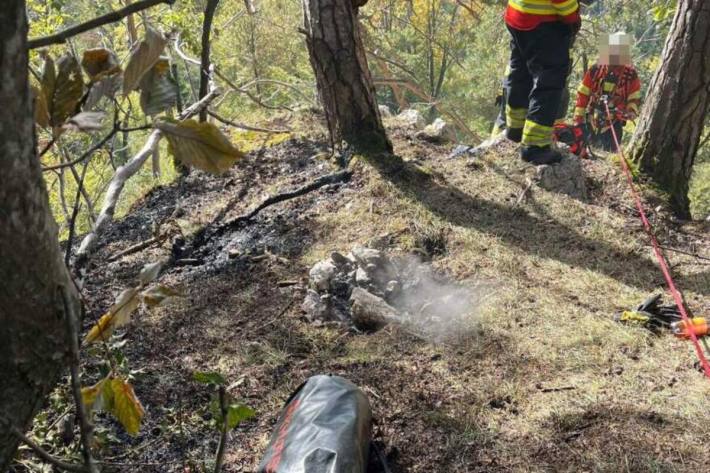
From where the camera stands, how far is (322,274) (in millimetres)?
3207

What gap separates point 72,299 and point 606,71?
6444 millimetres

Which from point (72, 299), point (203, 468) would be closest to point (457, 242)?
point (203, 468)

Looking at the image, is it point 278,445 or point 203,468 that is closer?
point 278,445

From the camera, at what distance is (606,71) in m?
6.18

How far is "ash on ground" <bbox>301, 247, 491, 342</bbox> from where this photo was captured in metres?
2.90

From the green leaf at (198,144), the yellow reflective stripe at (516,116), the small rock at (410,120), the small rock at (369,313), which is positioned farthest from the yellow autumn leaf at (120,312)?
the small rock at (410,120)

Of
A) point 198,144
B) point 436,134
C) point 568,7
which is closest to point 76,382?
point 198,144

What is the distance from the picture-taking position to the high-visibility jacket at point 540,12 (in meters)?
4.22

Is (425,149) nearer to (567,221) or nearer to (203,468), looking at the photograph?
(567,221)

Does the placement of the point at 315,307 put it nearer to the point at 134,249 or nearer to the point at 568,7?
the point at 134,249

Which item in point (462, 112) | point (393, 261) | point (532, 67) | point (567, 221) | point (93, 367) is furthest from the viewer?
point (462, 112)

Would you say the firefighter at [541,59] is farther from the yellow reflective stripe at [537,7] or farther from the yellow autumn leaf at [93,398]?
the yellow autumn leaf at [93,398]

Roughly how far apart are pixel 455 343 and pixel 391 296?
0.59m

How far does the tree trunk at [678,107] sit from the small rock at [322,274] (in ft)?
9.68
